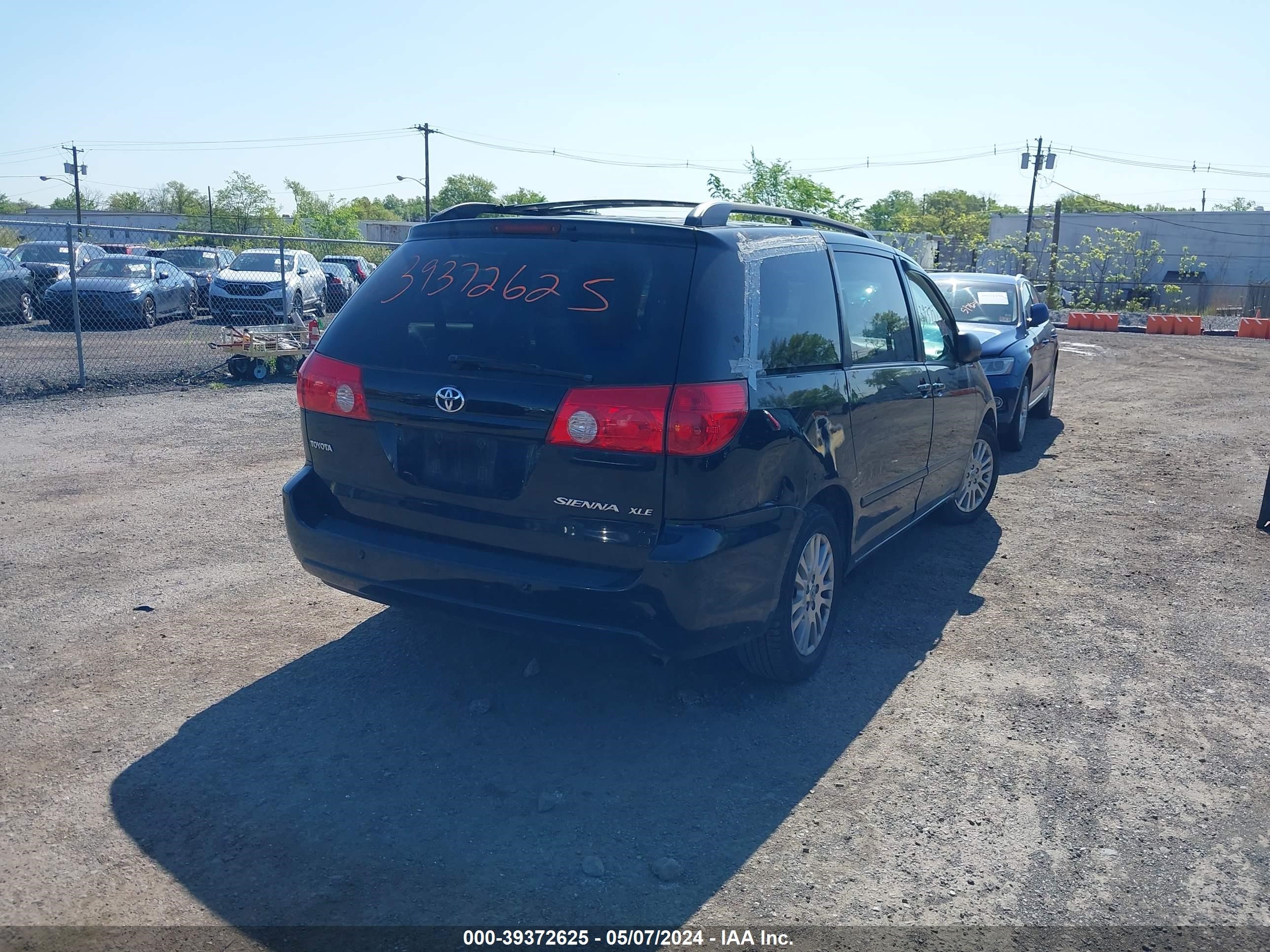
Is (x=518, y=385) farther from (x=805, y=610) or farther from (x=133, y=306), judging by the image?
(x=133, y=306)

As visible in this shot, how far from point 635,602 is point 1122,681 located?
2.55 m

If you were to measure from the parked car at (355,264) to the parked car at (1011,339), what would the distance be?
16.8 meters

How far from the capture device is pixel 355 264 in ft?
92.4

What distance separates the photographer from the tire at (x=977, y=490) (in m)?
7.16

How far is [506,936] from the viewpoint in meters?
2.82

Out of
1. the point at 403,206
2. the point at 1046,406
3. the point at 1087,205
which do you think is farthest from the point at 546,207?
the point at 403,206

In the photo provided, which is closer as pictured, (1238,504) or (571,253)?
(571,253)

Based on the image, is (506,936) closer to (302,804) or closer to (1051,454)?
(302,804)

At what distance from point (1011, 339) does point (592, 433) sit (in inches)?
313

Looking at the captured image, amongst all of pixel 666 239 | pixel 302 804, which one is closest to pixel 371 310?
pixel 666 239

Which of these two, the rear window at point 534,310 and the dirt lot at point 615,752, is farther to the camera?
the rear window at point 534,310

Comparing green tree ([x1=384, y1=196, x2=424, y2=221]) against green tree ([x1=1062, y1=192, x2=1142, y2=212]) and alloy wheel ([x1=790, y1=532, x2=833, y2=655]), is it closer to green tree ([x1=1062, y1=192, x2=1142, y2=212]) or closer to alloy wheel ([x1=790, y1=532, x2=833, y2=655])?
green tree ([x1=1062, y1=192, x2=1142, y2=212])

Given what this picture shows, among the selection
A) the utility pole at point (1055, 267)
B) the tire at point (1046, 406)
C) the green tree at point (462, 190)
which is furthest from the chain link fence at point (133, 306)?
the green tree at point (462, 190)

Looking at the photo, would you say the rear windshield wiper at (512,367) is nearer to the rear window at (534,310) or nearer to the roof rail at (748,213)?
the rear window at (534,310)
